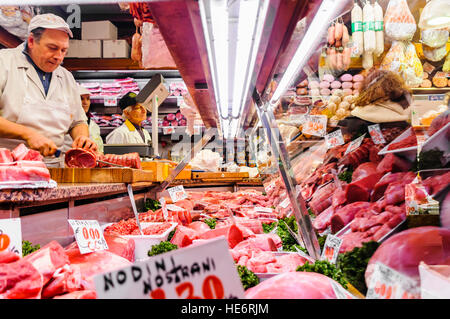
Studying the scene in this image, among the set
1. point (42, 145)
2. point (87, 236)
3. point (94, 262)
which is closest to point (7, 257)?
point (94, 262)

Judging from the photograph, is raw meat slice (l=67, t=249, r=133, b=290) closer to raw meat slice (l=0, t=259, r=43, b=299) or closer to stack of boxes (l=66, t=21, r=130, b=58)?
raw meat slice (l=0, t=259, r=43, b=299)

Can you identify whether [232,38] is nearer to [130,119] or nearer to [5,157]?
[5,157]

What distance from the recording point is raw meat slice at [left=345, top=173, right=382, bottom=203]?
1.66 m

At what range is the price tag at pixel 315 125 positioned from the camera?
2441 millimetres

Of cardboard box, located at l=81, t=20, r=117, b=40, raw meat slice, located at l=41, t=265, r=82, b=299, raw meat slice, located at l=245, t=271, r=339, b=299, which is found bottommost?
raw meat slice, located at l=245, t=271, r=339, b=299

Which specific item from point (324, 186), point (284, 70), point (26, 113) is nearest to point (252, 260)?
point (324, 186)

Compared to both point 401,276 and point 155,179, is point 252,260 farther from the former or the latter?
point 155,179

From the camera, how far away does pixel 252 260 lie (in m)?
1.75

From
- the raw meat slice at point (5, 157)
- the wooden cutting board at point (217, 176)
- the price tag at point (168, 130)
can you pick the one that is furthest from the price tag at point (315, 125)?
the price tag at point (168, 130)

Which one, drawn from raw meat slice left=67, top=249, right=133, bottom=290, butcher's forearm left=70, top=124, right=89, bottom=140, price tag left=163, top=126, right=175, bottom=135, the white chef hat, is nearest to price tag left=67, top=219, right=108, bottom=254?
raw meat slice left=67, top=249, right=133, bottom=290

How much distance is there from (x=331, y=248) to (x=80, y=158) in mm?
1948

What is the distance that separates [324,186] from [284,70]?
822mm

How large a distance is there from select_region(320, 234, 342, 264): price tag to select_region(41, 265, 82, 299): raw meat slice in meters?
1.09

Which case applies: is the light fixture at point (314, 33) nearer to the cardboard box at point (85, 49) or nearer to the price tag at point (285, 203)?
the price tag at point (285, 203)
